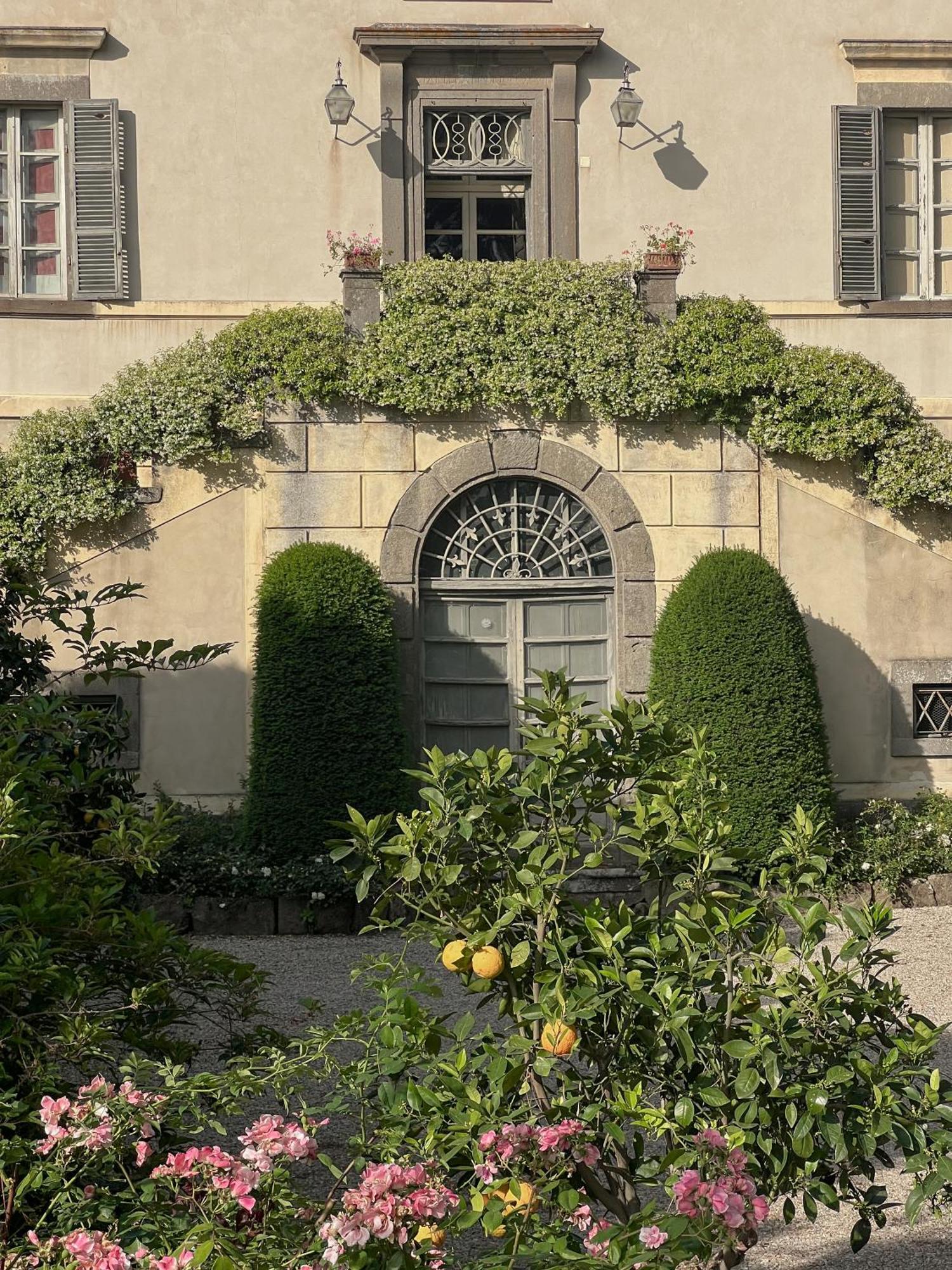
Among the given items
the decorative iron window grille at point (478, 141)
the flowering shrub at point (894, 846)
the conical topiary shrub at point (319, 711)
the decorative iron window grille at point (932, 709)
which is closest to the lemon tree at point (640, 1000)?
the conical topiary shrub at point (319, 711)

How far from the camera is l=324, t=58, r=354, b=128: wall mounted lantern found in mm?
11461

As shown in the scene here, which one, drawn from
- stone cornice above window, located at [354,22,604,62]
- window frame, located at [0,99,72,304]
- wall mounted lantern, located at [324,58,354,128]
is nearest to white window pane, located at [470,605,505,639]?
wall mounted lantern, located at [324,58,354,128]

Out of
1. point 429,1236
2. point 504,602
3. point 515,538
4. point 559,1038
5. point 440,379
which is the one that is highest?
point 440,379

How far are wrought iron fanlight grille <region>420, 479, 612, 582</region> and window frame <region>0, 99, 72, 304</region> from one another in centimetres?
331

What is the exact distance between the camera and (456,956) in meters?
3.47

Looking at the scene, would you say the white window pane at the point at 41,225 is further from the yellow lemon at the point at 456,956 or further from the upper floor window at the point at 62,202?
the yellow lemon at the point at 456,956

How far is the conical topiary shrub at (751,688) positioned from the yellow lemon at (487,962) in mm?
6706

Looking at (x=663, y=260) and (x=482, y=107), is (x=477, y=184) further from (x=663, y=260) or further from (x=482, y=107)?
(x=663, y=260)

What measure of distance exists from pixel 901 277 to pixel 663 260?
2156 mm

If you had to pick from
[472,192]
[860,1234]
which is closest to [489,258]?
[472,192]

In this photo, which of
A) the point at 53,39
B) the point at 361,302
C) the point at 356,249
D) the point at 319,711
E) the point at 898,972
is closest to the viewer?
the point at 898,972

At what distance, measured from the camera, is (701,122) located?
39.0 feet

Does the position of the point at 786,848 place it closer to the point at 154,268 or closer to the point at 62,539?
the point at 62,539

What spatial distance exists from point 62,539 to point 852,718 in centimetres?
567
